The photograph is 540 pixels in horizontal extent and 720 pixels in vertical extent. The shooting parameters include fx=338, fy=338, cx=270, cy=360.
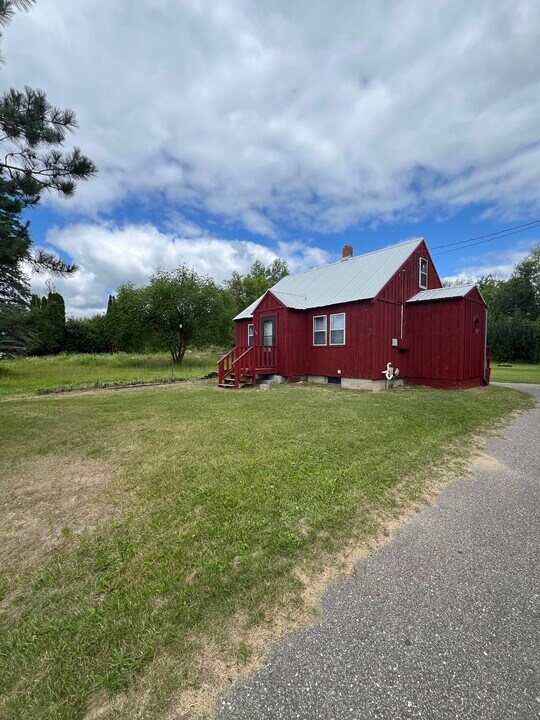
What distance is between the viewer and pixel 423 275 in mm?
13180

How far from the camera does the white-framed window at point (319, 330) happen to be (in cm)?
1278

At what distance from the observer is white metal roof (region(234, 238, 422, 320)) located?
38.7 feet

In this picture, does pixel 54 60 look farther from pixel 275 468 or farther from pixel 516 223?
pixel 516 223

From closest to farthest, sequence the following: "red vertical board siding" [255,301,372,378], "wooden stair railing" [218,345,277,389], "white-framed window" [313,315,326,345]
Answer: "red vertical board siding" [255,301,372,378], "wooden stair railing" [218,345,277,389], "white-framed window" [313,315,326,345]

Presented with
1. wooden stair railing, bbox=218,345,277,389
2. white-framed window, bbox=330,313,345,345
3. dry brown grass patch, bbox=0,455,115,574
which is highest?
white-framed window, bbox=330,313,345,345

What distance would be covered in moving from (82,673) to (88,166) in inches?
202

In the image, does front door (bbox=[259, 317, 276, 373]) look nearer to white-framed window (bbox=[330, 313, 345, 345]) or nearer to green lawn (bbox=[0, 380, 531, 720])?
white-framed window (bbox=[330, 313, 345, 345])

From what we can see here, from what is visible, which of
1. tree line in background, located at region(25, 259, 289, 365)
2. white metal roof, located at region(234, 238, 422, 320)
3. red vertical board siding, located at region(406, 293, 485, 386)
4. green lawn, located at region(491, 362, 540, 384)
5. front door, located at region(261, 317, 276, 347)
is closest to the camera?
red vertical board siding, located at region(406, 293, 485, 386)

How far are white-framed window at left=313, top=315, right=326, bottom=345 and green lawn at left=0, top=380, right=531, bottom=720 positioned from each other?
6328mm

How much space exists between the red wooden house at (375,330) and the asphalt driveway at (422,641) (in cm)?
885

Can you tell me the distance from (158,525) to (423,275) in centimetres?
1324

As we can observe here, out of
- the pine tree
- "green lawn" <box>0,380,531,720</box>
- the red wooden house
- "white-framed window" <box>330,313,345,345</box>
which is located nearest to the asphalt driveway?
"green lawn" <box>0,380,531,720</box>

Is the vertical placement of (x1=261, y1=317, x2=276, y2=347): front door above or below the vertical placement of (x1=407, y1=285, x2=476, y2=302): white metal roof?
below

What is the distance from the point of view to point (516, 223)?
17172 mm
